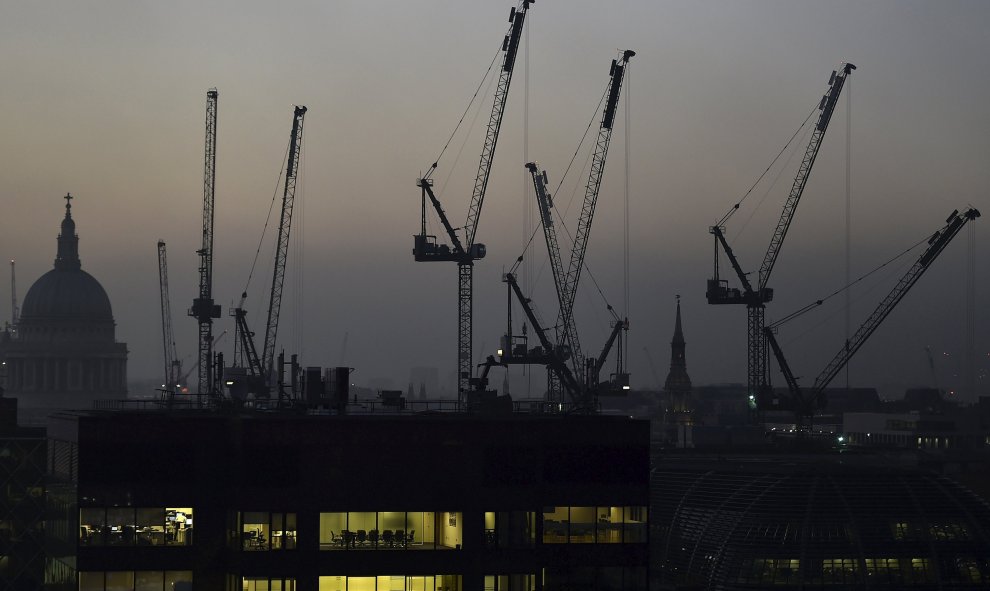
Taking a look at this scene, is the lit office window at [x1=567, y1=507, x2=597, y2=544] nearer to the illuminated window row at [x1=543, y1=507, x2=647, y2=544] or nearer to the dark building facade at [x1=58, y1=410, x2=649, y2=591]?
the illuminated window row at [x1=543, y1=507, x2=647, y2=544]

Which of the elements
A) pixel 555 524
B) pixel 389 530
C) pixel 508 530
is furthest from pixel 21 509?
pixel 508 530

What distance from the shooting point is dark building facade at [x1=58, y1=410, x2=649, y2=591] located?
63125 millimetres

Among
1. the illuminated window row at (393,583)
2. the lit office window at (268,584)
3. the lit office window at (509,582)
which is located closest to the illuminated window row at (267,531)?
the lit office window at (268,584)

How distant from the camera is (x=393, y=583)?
209 feet

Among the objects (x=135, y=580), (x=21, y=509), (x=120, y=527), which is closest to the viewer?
(x=135, y=580)

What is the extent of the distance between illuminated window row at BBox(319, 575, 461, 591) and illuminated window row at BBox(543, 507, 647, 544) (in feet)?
17.2

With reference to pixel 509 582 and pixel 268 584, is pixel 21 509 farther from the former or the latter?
pixel 509 582

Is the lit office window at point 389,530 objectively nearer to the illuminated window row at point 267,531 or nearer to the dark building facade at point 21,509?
the illuminated window row at point 267,531

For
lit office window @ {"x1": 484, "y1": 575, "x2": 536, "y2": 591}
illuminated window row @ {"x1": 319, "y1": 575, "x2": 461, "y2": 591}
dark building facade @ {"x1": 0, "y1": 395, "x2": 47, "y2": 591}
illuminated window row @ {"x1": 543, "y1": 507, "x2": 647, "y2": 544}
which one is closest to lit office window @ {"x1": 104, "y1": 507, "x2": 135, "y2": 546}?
illuminated window row @ {"x1": 319, "y1": 575, "x2": 461, "y2": 591}

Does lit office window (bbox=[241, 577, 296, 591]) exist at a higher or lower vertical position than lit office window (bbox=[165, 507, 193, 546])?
lower

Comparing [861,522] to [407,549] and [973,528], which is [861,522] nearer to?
[973,528]

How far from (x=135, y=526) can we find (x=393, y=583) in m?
10.7

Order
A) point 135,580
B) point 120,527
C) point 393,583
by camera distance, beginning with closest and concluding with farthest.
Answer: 1. point 135,580
2. point 120,527
3. point 393,583

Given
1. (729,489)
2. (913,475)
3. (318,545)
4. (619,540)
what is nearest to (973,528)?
(913,475)
